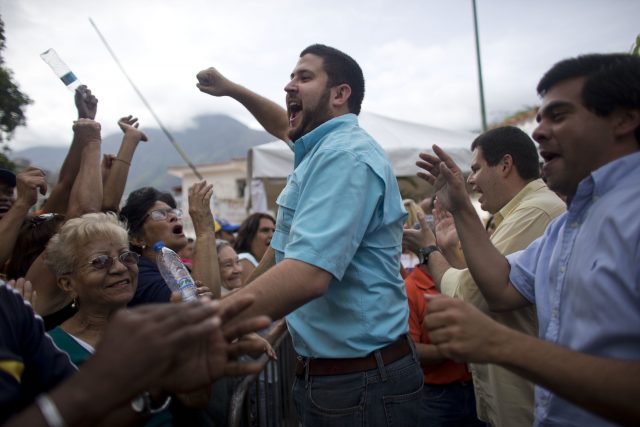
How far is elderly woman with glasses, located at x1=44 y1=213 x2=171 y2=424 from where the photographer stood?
2393 mm

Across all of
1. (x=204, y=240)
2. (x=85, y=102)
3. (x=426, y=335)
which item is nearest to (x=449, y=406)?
(x=426, y=335)

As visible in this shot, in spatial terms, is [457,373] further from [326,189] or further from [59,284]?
[59,284]

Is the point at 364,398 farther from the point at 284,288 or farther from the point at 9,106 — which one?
the point at 9,106

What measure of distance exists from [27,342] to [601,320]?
1.87 meters

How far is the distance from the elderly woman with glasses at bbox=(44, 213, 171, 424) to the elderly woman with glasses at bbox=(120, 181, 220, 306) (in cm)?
30

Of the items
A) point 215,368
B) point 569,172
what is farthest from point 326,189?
point 569,172

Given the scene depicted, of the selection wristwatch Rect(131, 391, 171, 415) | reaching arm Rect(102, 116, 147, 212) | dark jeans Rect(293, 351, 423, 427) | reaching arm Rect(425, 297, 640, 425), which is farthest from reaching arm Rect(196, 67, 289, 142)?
reaching arm Rect(425, 297, 640, 425)

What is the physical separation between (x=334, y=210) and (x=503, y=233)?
1.33 m

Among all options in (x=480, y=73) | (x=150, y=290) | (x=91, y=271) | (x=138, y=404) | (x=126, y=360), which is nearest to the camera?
(x=126, y=360)

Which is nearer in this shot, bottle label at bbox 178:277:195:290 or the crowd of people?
the crowd of people

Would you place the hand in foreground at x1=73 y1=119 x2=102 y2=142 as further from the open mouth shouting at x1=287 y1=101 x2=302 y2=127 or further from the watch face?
the watch face

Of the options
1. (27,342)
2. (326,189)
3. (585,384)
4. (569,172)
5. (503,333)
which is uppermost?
(27,342)

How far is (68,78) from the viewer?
341 cm

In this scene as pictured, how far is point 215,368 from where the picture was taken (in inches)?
54.7
